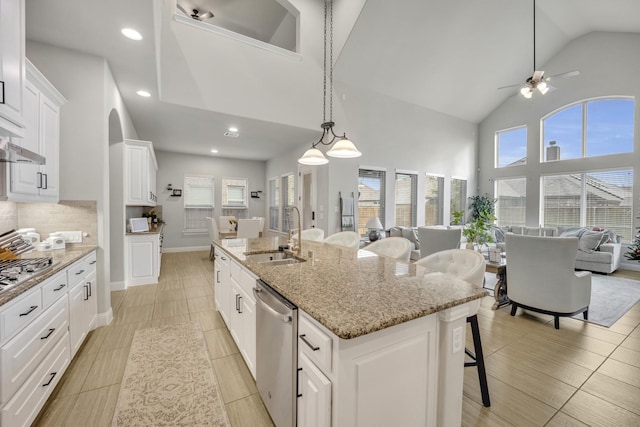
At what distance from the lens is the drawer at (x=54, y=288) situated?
169cm

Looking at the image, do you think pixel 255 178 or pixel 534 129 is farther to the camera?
pixel 255 178

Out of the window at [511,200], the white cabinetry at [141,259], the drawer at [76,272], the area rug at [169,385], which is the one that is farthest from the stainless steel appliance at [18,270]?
the window at [511,200]

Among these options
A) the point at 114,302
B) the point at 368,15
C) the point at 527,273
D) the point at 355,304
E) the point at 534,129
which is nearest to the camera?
the point at 355,304

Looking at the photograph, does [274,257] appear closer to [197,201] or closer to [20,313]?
[20,313]

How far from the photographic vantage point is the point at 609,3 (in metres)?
5.20

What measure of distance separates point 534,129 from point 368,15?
597cm

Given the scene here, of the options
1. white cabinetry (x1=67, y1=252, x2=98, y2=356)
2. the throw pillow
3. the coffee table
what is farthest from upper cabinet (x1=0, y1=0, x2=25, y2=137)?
the throw pillow

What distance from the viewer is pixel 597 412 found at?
1702mm

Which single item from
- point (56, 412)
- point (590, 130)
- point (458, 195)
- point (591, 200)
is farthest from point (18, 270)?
point (590, 130)

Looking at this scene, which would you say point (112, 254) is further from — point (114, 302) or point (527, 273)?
point (527, 273)

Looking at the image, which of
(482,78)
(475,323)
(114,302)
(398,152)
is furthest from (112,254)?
(482,78)

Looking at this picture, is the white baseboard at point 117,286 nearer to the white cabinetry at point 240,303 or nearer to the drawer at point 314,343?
the white cabinetry at point 240,303

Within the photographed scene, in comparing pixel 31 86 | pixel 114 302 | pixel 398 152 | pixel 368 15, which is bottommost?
pixel 114 302

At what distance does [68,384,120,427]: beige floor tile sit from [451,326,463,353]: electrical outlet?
2062 mm
